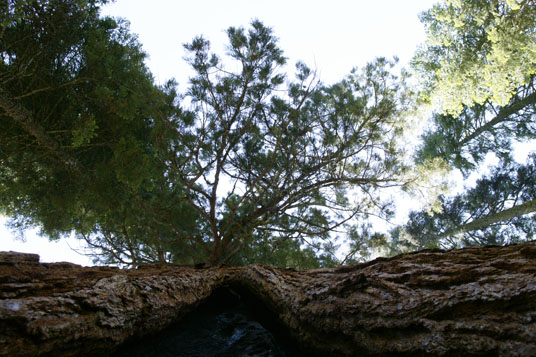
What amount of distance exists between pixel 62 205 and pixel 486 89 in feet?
24.7

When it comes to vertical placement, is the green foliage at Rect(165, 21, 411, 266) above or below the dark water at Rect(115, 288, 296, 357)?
above

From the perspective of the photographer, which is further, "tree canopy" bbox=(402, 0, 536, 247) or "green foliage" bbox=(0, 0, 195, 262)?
"tree canopy" bbox=(402, 0, 536, 247)

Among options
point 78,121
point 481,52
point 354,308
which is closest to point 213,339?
point 354,308

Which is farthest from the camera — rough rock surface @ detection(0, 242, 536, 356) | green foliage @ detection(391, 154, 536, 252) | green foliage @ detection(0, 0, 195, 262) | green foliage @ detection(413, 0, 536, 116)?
green foliage @ detection(391, 154, 536, 252)

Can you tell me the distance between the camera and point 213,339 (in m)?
1.51

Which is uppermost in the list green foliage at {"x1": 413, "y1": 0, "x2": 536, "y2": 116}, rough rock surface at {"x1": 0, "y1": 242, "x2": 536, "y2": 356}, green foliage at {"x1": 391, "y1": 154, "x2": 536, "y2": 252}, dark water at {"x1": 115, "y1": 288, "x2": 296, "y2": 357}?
green foliage at {"x1": 413, "y1": 0, "x2": 536, "y2": 116}

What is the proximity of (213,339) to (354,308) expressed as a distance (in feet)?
2.81

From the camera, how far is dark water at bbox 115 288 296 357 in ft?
4.28

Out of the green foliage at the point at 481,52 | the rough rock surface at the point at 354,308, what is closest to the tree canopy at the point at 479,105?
the green foliage at the point at 481,52

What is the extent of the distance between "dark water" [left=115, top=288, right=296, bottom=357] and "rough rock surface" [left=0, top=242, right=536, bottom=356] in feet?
0.25

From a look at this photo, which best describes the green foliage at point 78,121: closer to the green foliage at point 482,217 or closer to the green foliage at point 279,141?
the green foliage at point 279,141

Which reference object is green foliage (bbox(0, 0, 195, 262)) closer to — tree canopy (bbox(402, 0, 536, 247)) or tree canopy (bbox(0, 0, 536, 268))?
tree canopy (bbox(0, 0, 536, 268))

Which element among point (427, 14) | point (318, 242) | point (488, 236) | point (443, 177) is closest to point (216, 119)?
point (318, 242)

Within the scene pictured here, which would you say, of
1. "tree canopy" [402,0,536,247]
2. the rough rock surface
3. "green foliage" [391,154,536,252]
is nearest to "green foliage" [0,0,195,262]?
the rough rock surface
